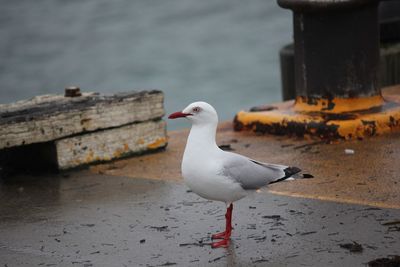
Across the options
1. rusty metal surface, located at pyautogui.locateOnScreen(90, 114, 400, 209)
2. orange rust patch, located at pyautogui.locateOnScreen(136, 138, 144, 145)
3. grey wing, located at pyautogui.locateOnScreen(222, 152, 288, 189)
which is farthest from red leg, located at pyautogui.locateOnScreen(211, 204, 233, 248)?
orange rust patch, located at pyautogui.locateOnScreen(136, 138, 144, 145)

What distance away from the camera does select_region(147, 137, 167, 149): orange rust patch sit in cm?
720

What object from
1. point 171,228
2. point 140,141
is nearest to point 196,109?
point 171,228

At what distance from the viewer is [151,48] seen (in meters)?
23.9

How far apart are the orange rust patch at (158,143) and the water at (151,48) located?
907 centimetres

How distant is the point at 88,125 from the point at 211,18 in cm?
2035

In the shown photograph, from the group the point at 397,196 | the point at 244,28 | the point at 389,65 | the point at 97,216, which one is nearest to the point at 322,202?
the point at 397,196

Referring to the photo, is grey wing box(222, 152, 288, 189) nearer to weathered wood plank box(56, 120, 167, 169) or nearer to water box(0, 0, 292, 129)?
weathered wood plank box(56, 120, 167, 169)

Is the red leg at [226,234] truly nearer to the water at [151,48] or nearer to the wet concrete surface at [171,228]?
the wet concrete surface at [171,228]

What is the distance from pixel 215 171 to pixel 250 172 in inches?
9.7

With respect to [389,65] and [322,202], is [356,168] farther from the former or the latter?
[389,65]

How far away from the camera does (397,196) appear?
18.1 ft

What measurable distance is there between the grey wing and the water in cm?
1112

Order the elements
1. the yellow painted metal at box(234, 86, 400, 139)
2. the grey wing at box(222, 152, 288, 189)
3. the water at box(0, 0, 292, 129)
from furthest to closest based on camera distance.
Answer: the water at box(0, 0, 292, 129), the yellow painted metal at box(234, 86, 400, 139), the grey wing at box(222, 152, 288, 189)

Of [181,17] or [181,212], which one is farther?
[181,17]
